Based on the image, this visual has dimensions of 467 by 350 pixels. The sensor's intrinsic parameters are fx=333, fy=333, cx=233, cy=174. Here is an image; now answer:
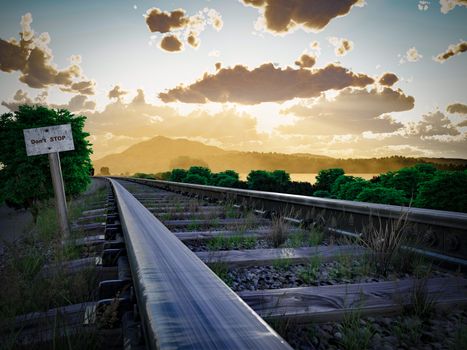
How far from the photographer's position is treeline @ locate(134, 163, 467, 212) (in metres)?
5.64

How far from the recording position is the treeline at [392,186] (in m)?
5.64

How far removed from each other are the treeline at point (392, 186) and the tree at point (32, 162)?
7.57m

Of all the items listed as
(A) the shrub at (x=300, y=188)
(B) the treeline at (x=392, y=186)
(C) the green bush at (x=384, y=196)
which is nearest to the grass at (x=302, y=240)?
(B) the treeline at (x=392, y=186)

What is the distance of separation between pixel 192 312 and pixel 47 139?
5124 millimetres

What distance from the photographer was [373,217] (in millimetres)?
A: 3664

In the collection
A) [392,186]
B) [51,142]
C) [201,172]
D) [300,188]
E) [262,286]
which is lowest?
[300,188]

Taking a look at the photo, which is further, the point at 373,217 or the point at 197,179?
the point at 197,179

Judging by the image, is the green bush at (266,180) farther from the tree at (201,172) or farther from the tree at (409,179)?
the tree at (201,172)

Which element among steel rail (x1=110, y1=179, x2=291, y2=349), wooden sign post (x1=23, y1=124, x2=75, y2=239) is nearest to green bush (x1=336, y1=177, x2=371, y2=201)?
wooden sign post (x1=23, y1=124, x2=75, y2=239)

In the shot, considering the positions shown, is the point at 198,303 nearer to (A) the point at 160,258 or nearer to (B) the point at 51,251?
(A) the point at 160,258

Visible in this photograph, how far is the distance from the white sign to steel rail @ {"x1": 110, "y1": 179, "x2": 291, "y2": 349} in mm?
4302

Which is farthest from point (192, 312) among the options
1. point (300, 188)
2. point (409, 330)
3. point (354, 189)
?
point (300, 188)

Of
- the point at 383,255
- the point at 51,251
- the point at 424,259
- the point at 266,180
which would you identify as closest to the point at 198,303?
the point at 383,255

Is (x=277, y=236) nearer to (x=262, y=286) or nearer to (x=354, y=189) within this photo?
(x=262, y=286)
